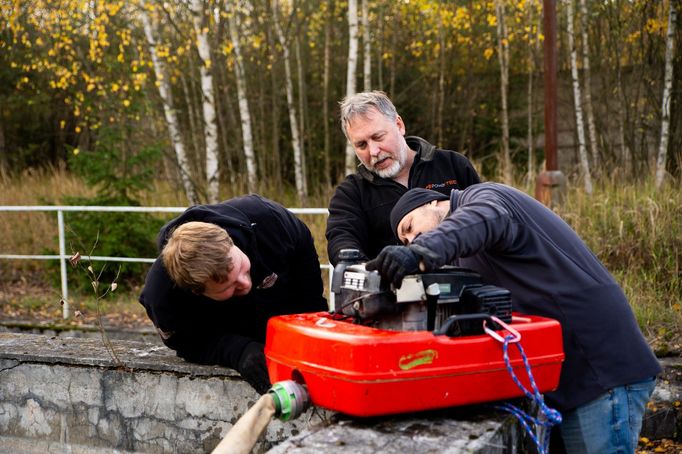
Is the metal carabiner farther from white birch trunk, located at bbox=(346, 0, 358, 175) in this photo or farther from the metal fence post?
white birch trunk, located at bbox=(346, 0, 358, 175)

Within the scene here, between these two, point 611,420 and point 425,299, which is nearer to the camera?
point 425,299

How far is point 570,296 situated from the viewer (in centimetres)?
263

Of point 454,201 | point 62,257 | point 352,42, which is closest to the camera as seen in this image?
point 454,201

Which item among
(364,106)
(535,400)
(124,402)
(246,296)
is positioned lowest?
(124,402)

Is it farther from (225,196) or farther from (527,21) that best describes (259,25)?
(527,21)

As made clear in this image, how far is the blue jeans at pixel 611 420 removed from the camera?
2609mm

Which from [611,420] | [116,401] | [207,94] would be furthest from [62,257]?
[611,420]

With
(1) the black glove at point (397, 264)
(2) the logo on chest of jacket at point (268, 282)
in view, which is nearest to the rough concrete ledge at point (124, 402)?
(2) the logo on chest of jacket at point (268, 282)

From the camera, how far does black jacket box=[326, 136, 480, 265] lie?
386cm

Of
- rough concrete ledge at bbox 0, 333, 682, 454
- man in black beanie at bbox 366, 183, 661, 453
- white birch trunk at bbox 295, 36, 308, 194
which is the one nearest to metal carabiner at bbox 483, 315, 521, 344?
man in black beanie at bbox 366, 183, 661, 453

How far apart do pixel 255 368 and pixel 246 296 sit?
372 mm

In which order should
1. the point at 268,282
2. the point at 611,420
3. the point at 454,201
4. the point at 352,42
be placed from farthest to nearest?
the point at 352,42 < the point at 268,282 < the point at 454,201 < the point at 611,420

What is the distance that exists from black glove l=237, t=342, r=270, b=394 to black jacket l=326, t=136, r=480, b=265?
2.36 ft

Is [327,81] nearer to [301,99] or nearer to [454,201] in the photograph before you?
[301,99]
